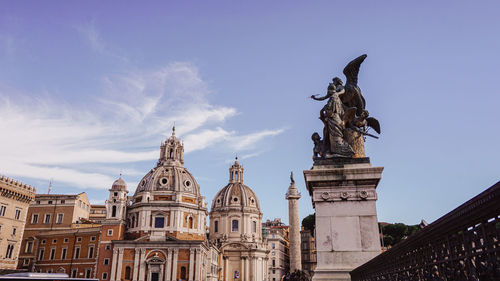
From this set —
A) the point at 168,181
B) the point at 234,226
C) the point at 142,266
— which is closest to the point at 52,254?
the point at 142,266

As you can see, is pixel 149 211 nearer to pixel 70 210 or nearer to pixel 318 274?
pixel 70 210

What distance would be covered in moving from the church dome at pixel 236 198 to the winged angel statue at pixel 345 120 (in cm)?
7752

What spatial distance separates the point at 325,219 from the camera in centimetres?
771

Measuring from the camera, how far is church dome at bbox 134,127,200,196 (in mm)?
70512

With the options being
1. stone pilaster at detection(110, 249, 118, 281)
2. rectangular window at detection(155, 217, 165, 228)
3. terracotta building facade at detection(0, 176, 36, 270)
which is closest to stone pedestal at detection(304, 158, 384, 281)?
terracotta building facade at detection(0, 176, 36, 270)

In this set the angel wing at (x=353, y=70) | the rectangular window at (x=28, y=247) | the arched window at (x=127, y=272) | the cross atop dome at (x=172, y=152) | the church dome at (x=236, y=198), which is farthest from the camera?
the church dome at (x=236, y=198)

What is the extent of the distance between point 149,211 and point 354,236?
63032mm

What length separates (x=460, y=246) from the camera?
3258 mm

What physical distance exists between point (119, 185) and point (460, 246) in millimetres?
71009

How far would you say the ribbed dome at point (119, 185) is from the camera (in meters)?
68.6

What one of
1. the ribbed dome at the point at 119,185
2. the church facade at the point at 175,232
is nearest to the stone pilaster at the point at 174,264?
the church facade at the point at 175,232

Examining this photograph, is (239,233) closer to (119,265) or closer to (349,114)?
(119,265)

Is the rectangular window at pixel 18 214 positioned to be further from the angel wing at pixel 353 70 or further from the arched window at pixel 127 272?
the angel wing at pixel 353 70

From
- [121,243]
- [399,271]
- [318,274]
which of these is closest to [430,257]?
[399,271]
